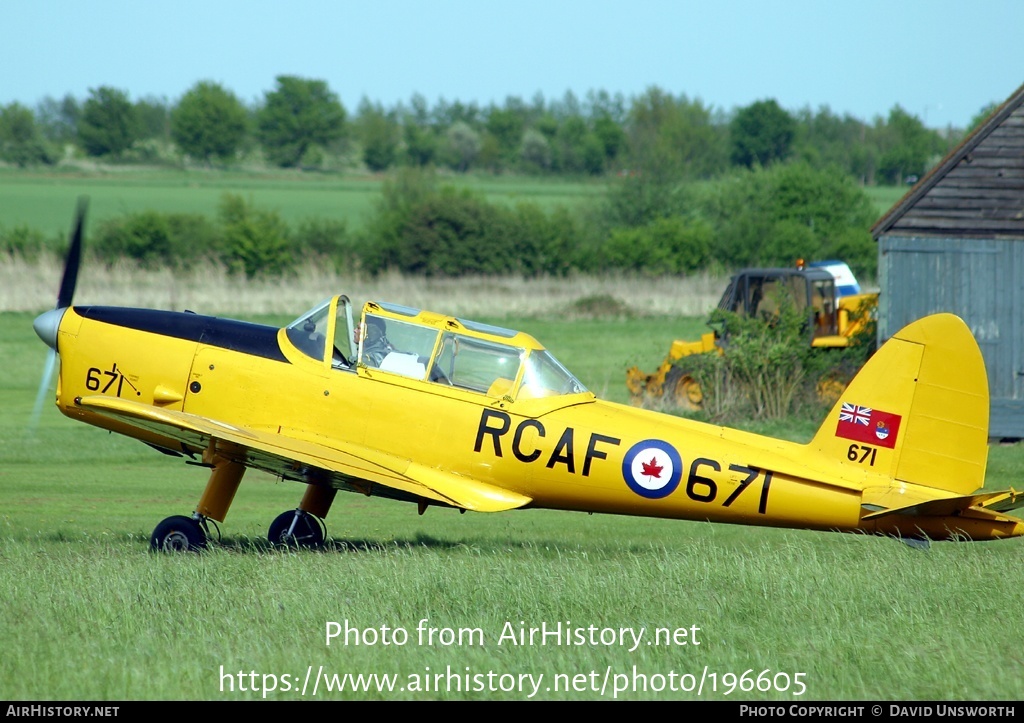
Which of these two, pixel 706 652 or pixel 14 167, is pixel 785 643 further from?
pixel 14 167

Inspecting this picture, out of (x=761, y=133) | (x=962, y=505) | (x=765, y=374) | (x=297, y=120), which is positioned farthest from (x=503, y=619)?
(x=297, y=120)

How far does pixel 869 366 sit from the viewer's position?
8859 mm

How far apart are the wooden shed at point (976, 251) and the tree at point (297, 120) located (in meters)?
88.0

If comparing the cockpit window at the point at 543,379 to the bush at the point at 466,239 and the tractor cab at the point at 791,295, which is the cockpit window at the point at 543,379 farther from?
the bush at the point at 466,239

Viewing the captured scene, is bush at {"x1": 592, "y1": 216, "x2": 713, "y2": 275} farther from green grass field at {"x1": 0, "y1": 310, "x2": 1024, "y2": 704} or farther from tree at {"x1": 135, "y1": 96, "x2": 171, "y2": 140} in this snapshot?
tree at {"x1": 135, "y1": 96, "x2": 171, "y2": 140}

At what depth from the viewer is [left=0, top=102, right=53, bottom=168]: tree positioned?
291 ft

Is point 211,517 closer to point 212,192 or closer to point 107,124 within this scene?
point 212,192

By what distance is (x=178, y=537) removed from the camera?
30.1ft

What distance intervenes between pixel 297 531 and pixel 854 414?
15.9ft

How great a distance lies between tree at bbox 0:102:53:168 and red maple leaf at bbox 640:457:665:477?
89.9 meters

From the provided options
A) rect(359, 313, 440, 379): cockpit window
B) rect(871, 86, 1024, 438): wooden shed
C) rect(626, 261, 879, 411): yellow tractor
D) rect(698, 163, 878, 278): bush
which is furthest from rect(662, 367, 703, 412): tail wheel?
rect(698, 163, 878, 278): bush

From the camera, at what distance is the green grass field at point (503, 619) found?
5.59 metres

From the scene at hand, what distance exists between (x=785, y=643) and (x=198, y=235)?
4214 centimetres

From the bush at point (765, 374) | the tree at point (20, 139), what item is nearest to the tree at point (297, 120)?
the tree at point (20, 139)
